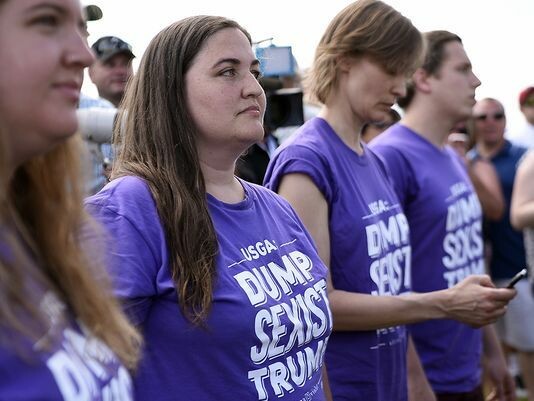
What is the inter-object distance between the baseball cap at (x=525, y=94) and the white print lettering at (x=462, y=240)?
3.08 metres

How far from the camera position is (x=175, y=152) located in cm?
208

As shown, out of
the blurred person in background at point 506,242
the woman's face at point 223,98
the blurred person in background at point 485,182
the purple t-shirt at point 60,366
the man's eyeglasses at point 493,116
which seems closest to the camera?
the purple t-shirt at point 60,366

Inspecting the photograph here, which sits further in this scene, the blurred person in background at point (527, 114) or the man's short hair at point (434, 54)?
the blurred person in background at point (527, 114)

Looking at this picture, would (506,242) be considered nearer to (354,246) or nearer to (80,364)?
(354,246)

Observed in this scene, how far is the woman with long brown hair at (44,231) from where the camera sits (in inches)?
46.4

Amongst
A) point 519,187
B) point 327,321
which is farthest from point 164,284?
point 519,187

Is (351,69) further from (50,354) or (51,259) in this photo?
(50,354)

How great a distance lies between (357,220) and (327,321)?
21.8 inches

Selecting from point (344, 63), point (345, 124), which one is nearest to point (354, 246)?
point (345, 124)

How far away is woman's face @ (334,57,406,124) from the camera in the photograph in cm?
290

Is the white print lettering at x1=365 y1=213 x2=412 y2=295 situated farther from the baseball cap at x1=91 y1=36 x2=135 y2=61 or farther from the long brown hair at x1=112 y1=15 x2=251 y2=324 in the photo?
the baseball cap at x1=91 y1=36 x2=135 y2=61

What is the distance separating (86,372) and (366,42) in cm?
191

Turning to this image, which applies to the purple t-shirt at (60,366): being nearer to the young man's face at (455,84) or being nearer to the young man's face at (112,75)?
the young man's face at (455,84)

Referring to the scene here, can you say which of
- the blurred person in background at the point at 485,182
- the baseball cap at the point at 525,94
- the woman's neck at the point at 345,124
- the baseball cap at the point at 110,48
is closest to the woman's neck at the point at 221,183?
the woman's neck at the point at 345,124
